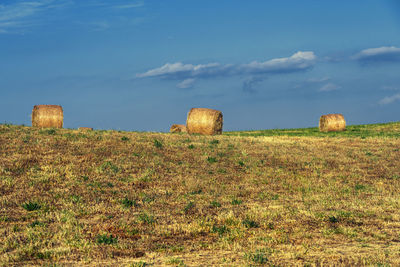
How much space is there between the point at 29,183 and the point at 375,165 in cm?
1829

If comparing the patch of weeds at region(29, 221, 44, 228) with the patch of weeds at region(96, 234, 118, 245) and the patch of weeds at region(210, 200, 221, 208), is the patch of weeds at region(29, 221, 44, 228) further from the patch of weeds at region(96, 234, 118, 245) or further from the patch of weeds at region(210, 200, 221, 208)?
the patch of weeds at region(210, 200, 221, 208)

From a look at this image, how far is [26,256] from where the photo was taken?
10469 millimetres

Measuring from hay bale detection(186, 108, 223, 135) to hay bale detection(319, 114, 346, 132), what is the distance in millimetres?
19473

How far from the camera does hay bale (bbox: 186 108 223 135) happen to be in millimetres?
36438

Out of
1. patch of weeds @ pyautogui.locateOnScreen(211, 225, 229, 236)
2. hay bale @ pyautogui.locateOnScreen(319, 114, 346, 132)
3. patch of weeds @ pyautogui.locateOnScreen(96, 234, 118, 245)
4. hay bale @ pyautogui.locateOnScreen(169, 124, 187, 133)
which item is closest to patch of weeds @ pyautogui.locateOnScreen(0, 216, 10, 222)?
patch of weeds @ pyautogui.locateOnScreen(96, 234, 118, 245)

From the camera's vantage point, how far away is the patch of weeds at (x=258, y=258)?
31.8ft

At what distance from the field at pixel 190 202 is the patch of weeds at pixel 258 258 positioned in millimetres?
30

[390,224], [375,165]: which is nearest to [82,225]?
[390,224]

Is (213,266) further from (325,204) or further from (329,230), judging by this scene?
(325,204)

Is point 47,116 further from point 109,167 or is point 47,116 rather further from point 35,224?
point 35,224

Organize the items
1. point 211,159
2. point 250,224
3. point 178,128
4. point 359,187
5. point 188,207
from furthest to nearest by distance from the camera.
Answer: point 178,128 → point 211,159 → point 359,187 → point 188,207 → point 250,224

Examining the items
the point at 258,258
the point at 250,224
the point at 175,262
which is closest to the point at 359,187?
the point at 250,224

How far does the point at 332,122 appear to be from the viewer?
51656 millimetres

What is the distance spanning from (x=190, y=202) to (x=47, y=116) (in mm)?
20152
